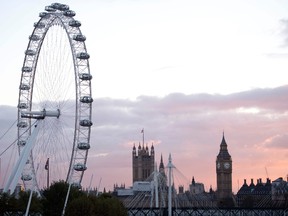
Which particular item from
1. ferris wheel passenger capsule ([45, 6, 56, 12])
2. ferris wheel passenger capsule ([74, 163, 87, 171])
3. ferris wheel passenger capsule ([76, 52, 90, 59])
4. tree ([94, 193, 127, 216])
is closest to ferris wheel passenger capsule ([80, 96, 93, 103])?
ferris wheel passenger capsule ([76, 52, 90, 59])

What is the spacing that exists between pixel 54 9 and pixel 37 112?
41.4 feet

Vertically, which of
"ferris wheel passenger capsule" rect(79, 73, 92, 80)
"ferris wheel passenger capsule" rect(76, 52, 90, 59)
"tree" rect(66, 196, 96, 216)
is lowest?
"tree" rect(66, 196, 96, 216)

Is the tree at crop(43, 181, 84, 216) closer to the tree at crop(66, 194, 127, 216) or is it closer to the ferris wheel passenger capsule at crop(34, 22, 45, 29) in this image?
the tree at crop(66, 194, 127, 216)

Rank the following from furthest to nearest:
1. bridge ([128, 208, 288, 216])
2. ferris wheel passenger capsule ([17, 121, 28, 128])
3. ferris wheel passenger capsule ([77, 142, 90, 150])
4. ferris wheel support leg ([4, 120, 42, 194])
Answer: bridge ([128, 208, 288, 216])
ferris wheel passenger capsule ([17, 121, 28, 128])
ferris wheel passenger capsule ([77, 142, 90, 150])
ferris wheel support leg ([4, 120, 42, 194])

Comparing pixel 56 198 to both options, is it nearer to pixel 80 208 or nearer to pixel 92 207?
pixel 92 207

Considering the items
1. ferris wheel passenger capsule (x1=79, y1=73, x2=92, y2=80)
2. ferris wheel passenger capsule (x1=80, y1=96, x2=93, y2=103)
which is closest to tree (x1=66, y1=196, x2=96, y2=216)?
ferris wheel passenger capsule (x1=80, y1=96, x2=93, y2=103)

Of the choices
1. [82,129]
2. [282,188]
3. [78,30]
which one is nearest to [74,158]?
[82,129]

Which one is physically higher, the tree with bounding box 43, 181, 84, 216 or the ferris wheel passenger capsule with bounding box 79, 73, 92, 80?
the ferris wheel passenger capsule with bounding box 79, 73, 92, 80

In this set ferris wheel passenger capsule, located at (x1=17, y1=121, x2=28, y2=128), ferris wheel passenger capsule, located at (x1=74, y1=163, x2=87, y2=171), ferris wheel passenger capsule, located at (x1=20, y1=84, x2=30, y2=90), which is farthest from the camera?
ferris wheel passenger capsule, located at (x1=17, y1=121, x2=28, y2=128)

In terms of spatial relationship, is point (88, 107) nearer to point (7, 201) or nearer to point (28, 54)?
point (28, 54)

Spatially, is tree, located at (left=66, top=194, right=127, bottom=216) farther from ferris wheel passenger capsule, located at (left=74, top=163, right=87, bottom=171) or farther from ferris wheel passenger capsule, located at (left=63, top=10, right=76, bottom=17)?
ferris wheel passenger capsule, located at (left=63, top=10, right=76, bottom=17)

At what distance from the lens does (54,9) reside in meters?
63.8

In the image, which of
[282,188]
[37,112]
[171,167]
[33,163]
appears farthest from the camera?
[282,188]

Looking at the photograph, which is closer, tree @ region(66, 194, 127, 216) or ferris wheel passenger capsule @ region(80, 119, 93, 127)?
tree @ region(66, 194, 127, 216)
